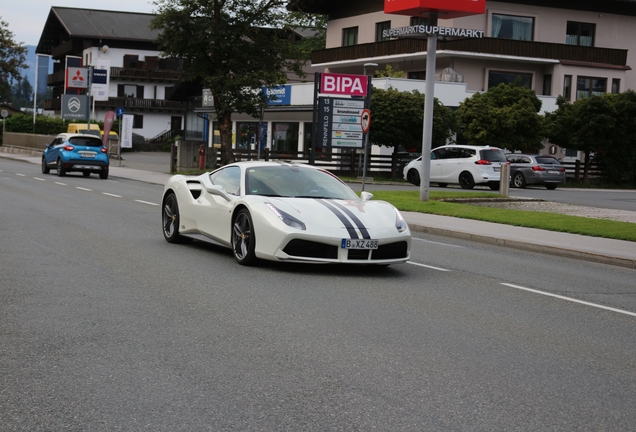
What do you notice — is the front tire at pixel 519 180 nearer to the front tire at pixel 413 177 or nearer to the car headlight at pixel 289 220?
the front tire at pixel 413 177

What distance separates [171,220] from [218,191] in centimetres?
163

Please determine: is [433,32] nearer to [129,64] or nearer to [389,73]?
[389,73]

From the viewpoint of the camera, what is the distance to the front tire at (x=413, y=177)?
38.7 meters

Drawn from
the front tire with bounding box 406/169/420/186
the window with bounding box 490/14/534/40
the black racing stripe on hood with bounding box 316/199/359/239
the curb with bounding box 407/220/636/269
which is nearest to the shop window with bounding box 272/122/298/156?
the window with bounding box 490/14/534/40

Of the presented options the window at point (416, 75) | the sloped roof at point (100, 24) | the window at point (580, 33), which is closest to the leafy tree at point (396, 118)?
the window at point (416, 75)

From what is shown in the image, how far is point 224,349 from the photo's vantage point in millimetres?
6801

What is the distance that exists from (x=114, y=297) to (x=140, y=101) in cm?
8779

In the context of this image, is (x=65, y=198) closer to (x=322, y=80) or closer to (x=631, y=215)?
(x=631, y=215)

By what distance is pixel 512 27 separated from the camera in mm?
55344

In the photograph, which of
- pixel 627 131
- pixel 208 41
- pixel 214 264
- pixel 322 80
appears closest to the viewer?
pixel 214 264

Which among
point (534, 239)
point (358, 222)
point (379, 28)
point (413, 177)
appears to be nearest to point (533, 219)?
point (534, 239)

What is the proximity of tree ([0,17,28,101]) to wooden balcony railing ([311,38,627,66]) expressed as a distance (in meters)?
42.9

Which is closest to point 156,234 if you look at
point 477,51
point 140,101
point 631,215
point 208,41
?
point 631,215

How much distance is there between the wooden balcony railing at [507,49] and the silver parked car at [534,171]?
595 inches
